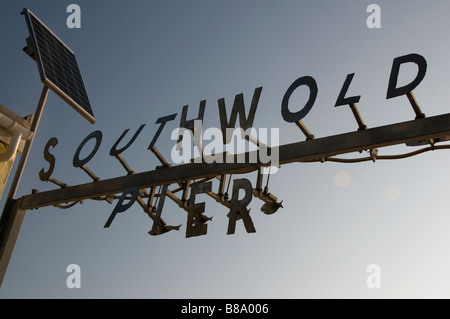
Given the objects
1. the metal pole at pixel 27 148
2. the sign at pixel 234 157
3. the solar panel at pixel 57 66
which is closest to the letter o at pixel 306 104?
the sign at pixel 234 157

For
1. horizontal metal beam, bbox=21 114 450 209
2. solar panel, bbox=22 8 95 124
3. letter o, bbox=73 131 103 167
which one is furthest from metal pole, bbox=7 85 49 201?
letter o, bbox=73 131 103 167

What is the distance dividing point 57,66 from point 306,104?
535cm

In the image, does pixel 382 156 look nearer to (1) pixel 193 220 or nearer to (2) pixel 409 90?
(2) pixel 409 90

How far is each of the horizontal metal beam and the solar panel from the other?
188 centimetres

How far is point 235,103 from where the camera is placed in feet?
23.8

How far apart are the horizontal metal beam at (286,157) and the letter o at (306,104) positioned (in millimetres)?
369

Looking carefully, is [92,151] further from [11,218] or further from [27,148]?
[11,218]

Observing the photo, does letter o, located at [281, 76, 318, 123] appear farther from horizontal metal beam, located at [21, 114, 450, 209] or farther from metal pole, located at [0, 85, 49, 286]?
metal pole, located at [0, 85, 49, 286]

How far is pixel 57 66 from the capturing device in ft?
30.7

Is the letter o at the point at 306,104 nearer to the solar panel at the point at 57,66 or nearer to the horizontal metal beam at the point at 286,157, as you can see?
the horizontal metal beam at the point at 286,157

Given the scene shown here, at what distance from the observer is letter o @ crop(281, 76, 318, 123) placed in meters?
6.52

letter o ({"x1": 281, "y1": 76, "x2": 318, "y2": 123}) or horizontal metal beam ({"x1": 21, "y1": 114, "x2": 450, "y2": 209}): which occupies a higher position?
letter o ({"x1": 281, "y1": 76, "x2": 318, "y2": 123})

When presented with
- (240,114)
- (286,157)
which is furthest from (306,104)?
(240,114)

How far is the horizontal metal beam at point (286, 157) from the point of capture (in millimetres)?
5688
